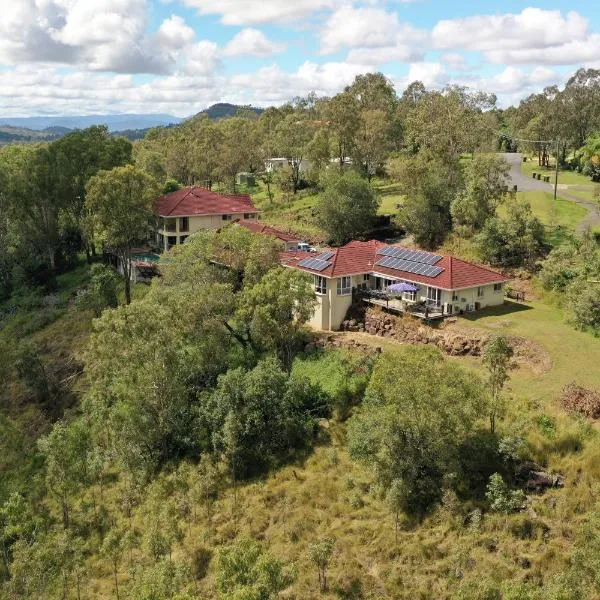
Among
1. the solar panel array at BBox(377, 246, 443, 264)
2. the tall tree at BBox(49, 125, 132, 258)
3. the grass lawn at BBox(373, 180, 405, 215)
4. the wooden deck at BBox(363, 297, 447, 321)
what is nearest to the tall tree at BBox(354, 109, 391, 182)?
the grass lawn at BBox(373, 180, 405, 215)

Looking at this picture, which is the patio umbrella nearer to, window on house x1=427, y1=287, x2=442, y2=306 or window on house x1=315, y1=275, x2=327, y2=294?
window on house x1=427, y1=287, x2=442, y2=306

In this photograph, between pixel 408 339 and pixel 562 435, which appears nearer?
pixel 562 435

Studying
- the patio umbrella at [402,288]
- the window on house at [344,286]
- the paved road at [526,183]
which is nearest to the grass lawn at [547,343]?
the patio umbrella at [402,288]

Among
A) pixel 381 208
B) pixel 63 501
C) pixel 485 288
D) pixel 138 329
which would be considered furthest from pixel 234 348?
pixel 381 208

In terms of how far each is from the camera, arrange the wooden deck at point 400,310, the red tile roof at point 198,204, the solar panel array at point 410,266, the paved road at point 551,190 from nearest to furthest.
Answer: the wooden deck at point 400,310
the solar panel array at point 410,266
the paved road at point 551,190
the red tile roof at point 198,204

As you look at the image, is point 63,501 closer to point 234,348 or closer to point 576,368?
→ point 234,348

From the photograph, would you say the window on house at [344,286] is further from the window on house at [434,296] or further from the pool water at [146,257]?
the pool water at [146,257]
